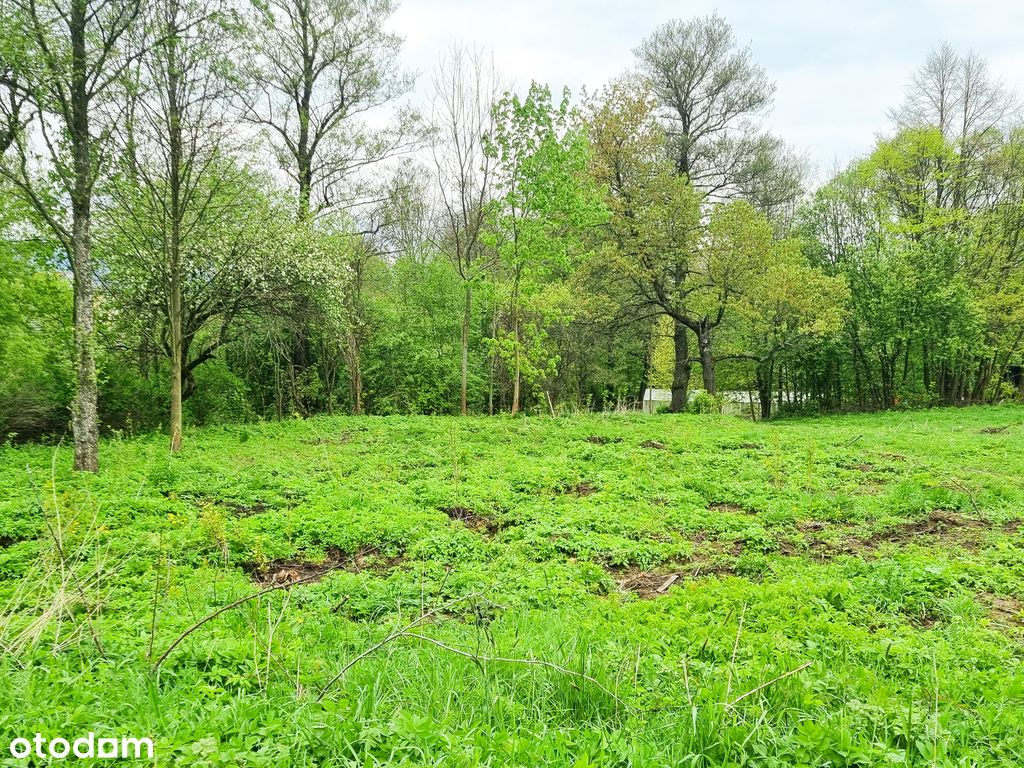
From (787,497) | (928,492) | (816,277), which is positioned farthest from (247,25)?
(816,277)

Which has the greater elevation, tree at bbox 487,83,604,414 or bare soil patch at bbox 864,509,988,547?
tree at bbox 487,83,604,414

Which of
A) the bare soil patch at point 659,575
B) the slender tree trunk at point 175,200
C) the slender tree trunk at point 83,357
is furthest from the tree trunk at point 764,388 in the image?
the slender tree trunk at point 83,357

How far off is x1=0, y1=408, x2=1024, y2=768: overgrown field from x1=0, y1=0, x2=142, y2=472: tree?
159cm

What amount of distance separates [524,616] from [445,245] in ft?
69.6

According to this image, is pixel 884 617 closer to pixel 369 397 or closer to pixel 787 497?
pixel 787 497

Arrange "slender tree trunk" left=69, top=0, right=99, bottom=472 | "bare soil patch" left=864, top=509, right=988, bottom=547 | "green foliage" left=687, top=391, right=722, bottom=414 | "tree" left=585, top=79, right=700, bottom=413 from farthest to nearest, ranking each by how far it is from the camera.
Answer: "green foliage" left=687, top=391, right=722, bottom=414, "tree" left=585, top=79, right=700, bottom=413, "slender tree trunk" left=69, top=0, right=99, bottom=472, "bare soil patch" left=864, top=509, right=988, bottom=547

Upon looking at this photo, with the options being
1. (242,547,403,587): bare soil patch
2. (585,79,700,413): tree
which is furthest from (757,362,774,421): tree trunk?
(242,547,403,587): bare soil patch

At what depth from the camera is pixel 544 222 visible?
14164 millimetres

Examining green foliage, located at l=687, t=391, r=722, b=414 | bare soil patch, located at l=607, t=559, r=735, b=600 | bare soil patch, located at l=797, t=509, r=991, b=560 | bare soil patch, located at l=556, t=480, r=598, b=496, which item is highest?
green foliage, located at l=687, t=391, r=722, b=414

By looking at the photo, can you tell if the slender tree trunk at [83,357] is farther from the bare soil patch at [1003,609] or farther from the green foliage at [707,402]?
the green foliage at [707,402]

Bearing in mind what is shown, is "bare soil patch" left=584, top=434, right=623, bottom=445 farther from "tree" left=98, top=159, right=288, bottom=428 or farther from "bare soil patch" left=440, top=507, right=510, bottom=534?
"tree" left=98, top=159, right=288, bottom=428

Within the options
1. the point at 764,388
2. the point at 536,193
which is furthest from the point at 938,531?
the point at 764,388

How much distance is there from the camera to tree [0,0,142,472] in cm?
800

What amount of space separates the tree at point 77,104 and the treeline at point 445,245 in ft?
0.13
